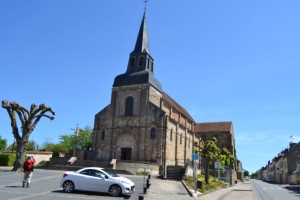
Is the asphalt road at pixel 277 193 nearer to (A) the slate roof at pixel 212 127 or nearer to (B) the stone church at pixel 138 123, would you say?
(B) the stone church at pixel 138 123

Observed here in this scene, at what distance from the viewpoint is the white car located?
48.3ft

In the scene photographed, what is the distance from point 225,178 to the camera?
37.3 metres

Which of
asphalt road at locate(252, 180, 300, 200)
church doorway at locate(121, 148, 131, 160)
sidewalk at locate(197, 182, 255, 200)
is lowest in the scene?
asphalt road at locate(252, 180, 300, 200)

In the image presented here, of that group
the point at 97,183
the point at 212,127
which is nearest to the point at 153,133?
the point at 97,183

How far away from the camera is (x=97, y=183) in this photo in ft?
48.8

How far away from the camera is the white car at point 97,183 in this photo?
14.7 m

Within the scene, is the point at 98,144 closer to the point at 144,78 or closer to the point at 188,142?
the point at 144,78

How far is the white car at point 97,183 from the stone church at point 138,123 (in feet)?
74.5

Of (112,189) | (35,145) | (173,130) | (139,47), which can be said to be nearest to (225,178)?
(173,130)

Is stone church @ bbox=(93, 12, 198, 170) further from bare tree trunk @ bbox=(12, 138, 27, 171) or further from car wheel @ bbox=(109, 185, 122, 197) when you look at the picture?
car wheel @ bbox=(109, 185, 122, 197)

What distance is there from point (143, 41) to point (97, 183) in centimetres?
3428

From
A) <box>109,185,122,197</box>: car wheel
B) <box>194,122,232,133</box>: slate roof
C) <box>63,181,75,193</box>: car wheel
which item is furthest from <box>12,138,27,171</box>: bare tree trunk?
<box>194,122,232,133</box>: slate roof

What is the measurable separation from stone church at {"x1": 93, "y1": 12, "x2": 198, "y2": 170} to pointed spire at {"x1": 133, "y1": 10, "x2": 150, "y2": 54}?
0.52 ft

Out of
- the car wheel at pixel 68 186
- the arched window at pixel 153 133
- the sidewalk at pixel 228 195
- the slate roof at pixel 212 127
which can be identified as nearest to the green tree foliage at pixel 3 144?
the slate roof at pixel 212 127
